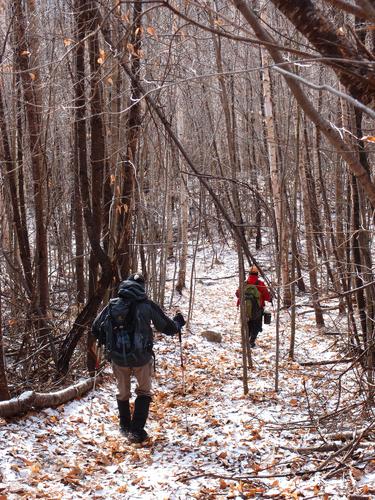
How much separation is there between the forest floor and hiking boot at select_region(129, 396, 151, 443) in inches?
3.6

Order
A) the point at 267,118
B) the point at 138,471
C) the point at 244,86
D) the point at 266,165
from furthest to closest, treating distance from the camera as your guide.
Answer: the point at 244,86
the point at 266,165
the point at 267,118
the point at 138,471

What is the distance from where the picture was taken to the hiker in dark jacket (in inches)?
219

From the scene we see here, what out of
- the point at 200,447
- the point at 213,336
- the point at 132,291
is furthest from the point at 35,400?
the point at 213,336

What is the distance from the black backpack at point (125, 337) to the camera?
18.2ft

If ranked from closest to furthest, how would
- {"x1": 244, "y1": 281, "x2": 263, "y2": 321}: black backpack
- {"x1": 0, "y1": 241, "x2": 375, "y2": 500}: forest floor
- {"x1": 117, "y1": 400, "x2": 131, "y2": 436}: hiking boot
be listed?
1. {"x1": 0, "y1": 241, "x2": 375, "y2": 500}: forest floor
2. {"x1": 117, "y1": 400, "x2": 131, "y2": 436}: hiking boot
3. {"x1": 244, "y1": 281, "x2": 263, "y2": 321}: black backpack

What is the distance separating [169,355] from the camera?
9945 millimetres

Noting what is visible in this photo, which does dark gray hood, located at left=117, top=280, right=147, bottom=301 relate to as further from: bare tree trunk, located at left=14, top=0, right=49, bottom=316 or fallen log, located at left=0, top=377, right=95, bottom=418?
bare tree trunk, located at left=14, top=0, right=49, bottom=316

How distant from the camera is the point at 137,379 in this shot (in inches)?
225

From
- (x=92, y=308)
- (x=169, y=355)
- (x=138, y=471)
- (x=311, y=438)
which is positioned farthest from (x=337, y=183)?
(x=138, y=471)

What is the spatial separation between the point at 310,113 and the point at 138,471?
3612 mm

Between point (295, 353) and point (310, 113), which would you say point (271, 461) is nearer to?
point (310, 113)

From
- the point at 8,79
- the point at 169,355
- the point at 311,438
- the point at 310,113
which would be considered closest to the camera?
the point at 310,113

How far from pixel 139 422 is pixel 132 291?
1.35 meters

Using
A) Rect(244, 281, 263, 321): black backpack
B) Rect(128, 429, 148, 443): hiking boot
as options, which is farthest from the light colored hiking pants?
Rect(244, 281, 263, 321): black backpack
